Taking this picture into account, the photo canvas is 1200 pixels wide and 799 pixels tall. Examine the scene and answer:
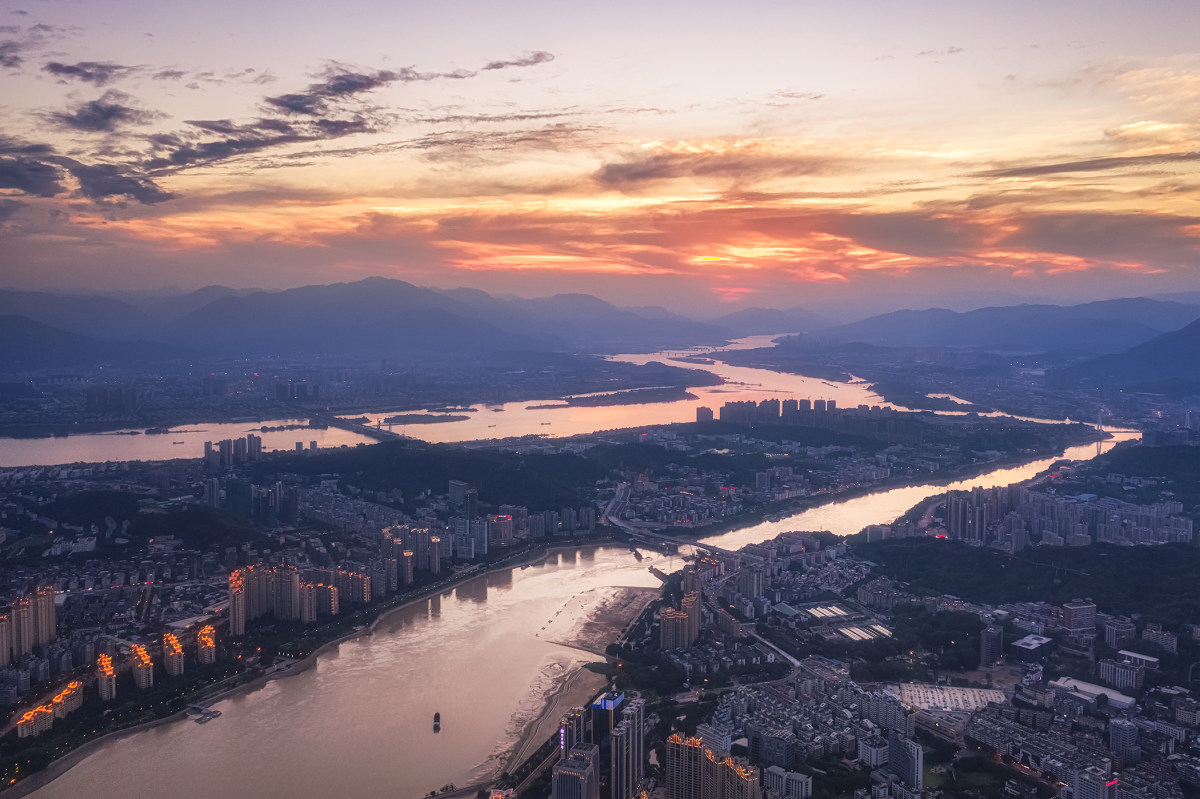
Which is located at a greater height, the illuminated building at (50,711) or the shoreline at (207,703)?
the illuminated building at (50,711)

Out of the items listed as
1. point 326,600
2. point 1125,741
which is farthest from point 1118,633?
point 326,600

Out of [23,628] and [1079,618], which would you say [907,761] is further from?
[23,628]

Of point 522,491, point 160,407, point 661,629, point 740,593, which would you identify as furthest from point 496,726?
point 160,407

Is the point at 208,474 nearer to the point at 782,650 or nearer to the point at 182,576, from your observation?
the point at 182,576

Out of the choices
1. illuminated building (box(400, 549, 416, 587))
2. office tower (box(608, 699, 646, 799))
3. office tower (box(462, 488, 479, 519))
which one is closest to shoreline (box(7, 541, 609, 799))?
illuminated building (box(400, 549, 416, 587))

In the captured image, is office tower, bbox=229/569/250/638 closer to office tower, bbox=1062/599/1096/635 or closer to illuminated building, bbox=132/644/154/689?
illuminated building, bbox=132/644/154/689

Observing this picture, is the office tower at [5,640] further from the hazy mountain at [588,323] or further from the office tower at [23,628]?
the hazy mountain at [588,323]

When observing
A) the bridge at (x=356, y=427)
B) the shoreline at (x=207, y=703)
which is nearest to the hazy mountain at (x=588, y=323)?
the bridge at (x=356, y=427)

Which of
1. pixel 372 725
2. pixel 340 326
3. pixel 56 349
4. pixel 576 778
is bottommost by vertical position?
pixel 372 725
